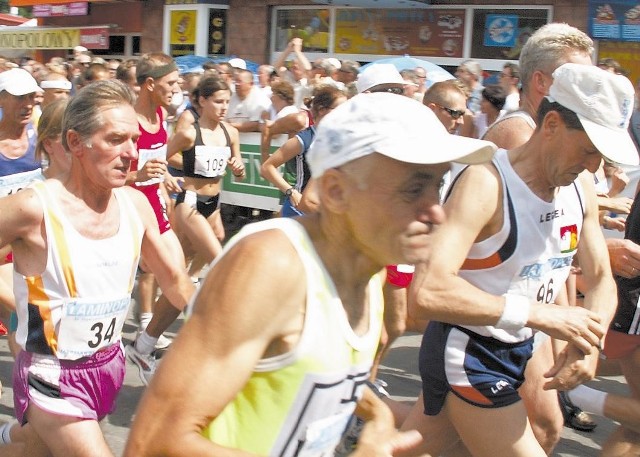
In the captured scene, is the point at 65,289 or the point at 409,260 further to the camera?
the point at 65,289

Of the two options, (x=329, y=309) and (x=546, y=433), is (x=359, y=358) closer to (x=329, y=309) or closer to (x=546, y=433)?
(x=329, y=309)

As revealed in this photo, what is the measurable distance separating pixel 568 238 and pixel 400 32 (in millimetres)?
13903

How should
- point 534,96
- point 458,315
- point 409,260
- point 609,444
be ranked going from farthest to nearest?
point 609,444, point 534,96, point 458,315, point 409,260

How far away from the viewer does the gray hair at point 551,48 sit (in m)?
3.68

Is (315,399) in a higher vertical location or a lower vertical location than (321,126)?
lower

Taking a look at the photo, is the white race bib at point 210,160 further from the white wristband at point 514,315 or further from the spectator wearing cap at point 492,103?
the white wristband at point 514,315

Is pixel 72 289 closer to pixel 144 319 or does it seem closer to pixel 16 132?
pixel 16 132

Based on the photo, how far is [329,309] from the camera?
1.87m

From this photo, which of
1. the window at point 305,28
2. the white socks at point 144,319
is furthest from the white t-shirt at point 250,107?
the window at point 305,28

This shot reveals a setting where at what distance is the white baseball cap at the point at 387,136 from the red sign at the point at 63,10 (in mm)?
22704

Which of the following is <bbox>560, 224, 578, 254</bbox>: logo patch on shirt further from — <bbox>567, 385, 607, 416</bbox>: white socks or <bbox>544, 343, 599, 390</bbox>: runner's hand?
<bbox>567, 385, 607, 416</bbox>: white socks

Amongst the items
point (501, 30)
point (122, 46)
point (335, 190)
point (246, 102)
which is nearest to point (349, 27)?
point (501, 30)

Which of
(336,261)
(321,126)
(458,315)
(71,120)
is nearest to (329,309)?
(336,261)

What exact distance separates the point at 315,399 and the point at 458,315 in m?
0.94
